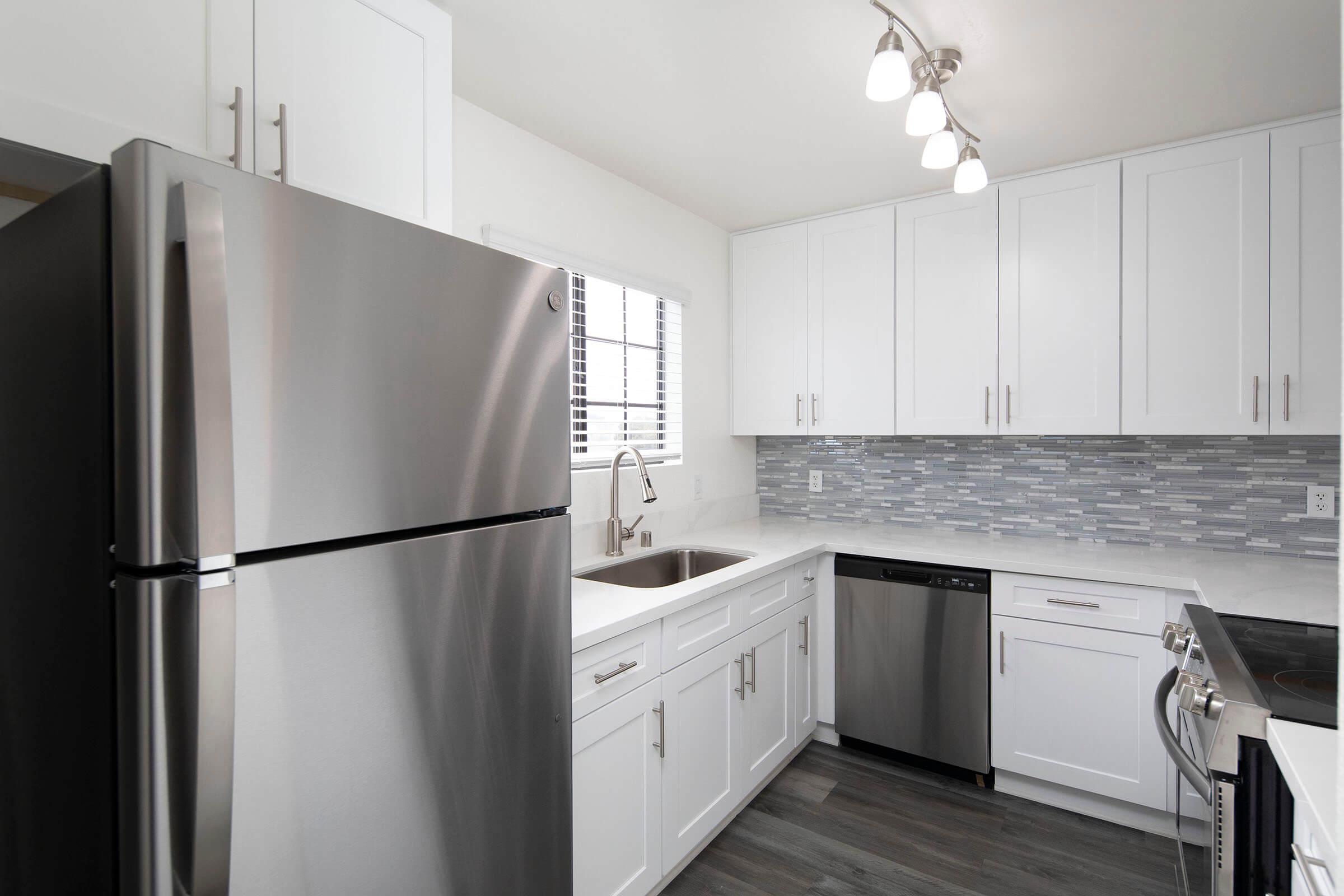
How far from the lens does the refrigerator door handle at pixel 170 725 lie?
65 centimetres

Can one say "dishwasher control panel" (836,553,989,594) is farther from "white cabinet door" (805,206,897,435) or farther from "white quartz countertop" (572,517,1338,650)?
"white cabinet door" (805,206,897,435)

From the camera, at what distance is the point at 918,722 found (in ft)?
8.50

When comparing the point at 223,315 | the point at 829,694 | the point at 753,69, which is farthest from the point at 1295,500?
the point at 223,315

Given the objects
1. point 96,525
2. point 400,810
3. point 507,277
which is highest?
point 507,277

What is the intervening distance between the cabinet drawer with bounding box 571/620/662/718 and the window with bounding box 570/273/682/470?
807 mm

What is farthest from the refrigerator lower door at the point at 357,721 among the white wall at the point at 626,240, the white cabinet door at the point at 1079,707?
the white cabinet door at the point at 1079,707

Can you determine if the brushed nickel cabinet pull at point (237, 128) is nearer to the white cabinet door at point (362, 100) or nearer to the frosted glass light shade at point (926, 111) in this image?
the white cabinet door at point (362, 100)

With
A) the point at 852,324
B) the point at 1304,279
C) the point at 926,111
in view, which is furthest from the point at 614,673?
the point at 1304,279

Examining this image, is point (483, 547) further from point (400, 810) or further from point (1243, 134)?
point (1243, 134)

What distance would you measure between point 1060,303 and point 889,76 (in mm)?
1557

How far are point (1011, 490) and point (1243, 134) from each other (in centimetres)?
151

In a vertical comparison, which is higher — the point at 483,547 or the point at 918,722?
the point at 483,547

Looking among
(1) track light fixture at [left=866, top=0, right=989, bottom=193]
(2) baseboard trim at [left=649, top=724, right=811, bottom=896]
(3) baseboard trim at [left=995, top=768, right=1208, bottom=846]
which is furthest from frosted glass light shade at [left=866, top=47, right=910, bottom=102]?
(3) baseboard trim at [left=995, top=768, right=1208, bottom=846]

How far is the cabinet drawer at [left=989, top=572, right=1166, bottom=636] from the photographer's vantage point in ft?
7.24
